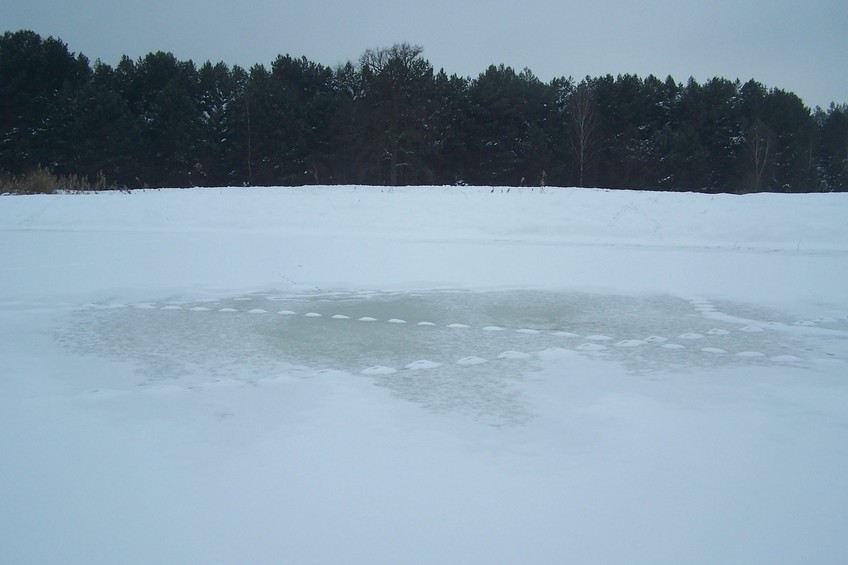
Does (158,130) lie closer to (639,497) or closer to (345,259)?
(345,259)

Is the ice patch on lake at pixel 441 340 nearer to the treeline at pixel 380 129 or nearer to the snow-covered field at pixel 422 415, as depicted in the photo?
the snow-covered field at pixel 422 415

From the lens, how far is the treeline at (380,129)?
35406 mm

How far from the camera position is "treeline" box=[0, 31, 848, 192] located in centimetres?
3541

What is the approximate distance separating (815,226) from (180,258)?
10846 millimetres

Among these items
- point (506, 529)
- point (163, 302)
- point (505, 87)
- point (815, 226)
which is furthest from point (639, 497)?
point (505, 87)

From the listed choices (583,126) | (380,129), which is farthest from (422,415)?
(583,126)

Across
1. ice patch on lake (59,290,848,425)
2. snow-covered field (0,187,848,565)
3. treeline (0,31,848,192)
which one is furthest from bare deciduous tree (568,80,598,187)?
ice patch on lake (59,290,848,425)

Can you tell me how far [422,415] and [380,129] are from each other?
35331 millimetres

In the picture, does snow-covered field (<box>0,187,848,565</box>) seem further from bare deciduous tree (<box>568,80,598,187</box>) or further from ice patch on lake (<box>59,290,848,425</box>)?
bare deciduous tree (<box>568,80,598,187</box>)

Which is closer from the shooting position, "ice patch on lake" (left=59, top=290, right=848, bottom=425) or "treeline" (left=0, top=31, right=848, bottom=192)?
"ice patch on lake" (left=59, top=290, right=848, bottom=425)

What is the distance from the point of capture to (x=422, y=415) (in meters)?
3.46

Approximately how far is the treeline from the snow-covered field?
29335 millimetres

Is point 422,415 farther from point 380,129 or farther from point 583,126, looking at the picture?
point 583,126

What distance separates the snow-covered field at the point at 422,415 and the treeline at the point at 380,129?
29335 mm
